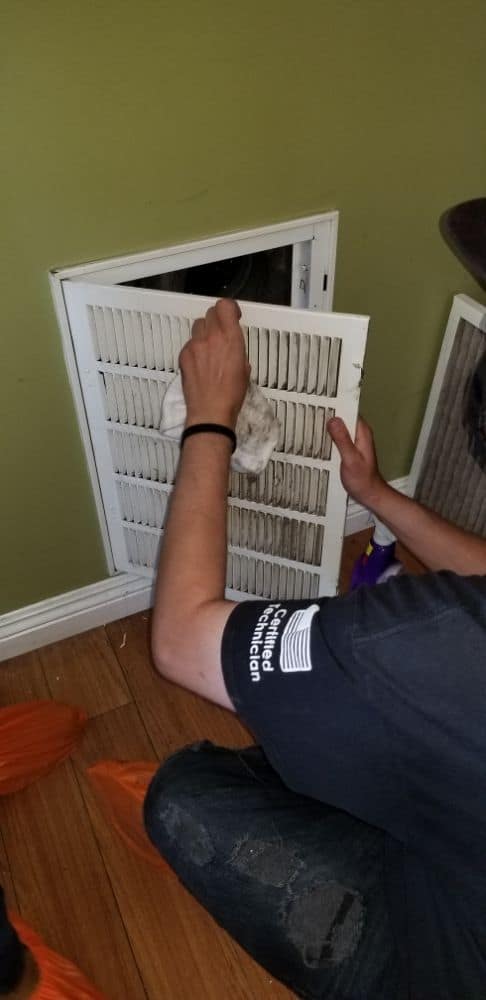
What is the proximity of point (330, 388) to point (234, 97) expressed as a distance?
0.42m

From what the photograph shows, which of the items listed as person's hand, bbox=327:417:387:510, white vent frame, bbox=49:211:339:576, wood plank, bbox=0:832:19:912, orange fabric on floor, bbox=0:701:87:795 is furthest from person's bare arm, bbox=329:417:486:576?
wood plank, bbox=0:832:19:912

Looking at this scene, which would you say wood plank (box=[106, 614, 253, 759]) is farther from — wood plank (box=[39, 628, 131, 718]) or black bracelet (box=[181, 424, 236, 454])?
black bracelet (box=[181, 424, 236, 454])

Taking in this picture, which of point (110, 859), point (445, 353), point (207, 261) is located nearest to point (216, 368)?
point (207, 261)

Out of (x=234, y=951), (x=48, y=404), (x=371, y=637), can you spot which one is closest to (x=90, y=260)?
(x=48, y=404)

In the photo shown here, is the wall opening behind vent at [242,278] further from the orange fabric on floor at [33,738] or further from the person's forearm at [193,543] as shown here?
the orange fabric on floor at [33,738]

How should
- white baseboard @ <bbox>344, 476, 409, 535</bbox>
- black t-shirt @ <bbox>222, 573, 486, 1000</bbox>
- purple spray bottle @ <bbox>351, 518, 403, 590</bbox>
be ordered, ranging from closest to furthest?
1. black t-shirt @ <bbox>222, 573, 486, 1000</bbox>
2. purple spray bottle @ <bbox>351, 518, 403, 590</bbox>
3. white baseboard @ <bbox>344, 476, 409, 535</bbox>

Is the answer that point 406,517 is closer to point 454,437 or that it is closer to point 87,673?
point 454,437

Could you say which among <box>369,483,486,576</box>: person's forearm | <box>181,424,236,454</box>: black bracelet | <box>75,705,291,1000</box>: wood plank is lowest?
<box>75,705,291,1000</box>: wood plank

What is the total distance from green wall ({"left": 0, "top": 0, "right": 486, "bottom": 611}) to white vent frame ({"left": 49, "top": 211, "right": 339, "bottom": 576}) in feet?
0.05

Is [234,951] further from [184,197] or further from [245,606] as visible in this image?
[184,197]

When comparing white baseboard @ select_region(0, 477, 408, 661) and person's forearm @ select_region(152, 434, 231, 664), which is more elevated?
person's forearm @ select_region(152, 434, 231, 664)

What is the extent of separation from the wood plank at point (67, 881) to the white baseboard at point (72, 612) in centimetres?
27

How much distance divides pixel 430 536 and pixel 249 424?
0.30m

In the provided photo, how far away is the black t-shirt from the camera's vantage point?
0.58 m
